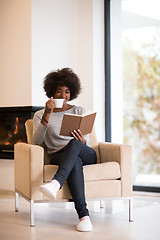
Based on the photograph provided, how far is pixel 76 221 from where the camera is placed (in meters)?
3.36

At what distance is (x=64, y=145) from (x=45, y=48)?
1.69m

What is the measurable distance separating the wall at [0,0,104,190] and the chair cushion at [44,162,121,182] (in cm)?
159

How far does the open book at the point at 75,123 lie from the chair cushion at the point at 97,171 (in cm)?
29

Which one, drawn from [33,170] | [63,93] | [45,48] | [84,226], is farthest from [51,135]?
[45,48]

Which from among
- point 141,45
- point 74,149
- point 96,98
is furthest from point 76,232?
point 141,45

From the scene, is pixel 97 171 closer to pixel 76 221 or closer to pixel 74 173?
pixel 74 173

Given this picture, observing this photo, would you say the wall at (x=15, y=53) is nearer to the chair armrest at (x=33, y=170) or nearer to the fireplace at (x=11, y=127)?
the fireplace at (x=11, y=127)

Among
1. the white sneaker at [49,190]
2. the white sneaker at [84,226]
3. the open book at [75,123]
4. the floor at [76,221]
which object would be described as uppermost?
the open book at [75,123]

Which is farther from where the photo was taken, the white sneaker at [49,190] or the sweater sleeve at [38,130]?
the sweater sleeve at [38,130]

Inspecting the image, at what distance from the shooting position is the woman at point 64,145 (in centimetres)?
305

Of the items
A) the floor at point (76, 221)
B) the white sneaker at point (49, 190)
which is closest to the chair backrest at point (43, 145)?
the floor at point (76, 221)

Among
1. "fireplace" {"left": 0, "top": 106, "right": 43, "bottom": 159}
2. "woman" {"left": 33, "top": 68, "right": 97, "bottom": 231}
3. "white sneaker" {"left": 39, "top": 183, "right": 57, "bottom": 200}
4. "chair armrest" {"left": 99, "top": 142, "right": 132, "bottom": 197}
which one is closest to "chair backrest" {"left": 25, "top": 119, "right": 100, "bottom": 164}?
"woman" {"left": 33, "top": 68, "right": 97, "bottom": 231}

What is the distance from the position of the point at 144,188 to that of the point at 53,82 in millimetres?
1963

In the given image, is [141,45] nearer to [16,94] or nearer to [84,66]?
[84,66]
